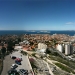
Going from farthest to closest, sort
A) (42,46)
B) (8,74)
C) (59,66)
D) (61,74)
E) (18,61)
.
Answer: (42,46)
(59,66)
(18,61)
(61,74)
(8,74)

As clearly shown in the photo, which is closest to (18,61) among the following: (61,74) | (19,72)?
(19,72)

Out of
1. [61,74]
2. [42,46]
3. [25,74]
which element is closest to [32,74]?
[25,74]

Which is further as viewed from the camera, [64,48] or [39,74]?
[64,48]

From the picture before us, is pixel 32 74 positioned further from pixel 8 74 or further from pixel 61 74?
pixel 61 74

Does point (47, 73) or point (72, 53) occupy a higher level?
point (47, 73)

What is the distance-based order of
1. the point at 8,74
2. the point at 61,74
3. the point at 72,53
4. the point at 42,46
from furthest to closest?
the point at 72,53, the point at 42,46, the point at 61,74, the point at 8,74

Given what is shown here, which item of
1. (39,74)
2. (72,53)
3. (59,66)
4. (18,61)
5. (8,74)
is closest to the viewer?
(8,74)

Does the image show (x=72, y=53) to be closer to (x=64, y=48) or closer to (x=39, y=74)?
(x=64, y=48)

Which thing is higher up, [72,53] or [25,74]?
[25,74]

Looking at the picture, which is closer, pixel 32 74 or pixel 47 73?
pixel 32 74
